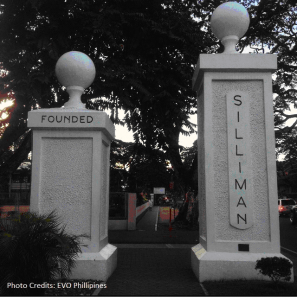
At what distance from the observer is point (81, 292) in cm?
567

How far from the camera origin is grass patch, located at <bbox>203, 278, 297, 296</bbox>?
17.5ft

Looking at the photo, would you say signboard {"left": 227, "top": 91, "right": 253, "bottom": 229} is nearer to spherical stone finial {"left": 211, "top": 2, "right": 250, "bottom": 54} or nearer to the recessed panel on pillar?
spherical stone finial {"left": 211, "top": 2, "right": 250, "bottom": 54}

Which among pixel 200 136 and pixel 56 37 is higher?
pixel 56 37

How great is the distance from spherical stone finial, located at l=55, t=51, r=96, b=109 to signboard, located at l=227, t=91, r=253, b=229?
10.0ft

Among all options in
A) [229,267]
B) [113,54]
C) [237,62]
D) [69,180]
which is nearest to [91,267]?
[69,180]

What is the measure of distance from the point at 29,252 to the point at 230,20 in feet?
18.7

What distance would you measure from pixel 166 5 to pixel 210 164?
958cm

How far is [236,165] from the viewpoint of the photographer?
673cm

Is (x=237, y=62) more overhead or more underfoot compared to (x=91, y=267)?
more overhead

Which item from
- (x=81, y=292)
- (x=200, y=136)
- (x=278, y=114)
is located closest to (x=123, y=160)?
(x=278, y=114)

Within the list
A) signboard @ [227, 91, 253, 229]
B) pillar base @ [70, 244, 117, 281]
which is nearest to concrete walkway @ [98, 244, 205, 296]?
pillar base @ [70, 244, 117, 281]

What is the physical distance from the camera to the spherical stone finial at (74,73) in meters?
7.49

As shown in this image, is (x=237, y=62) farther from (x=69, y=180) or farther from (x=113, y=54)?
(x=113, y=54)

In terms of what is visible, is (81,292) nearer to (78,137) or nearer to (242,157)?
(78,137)
